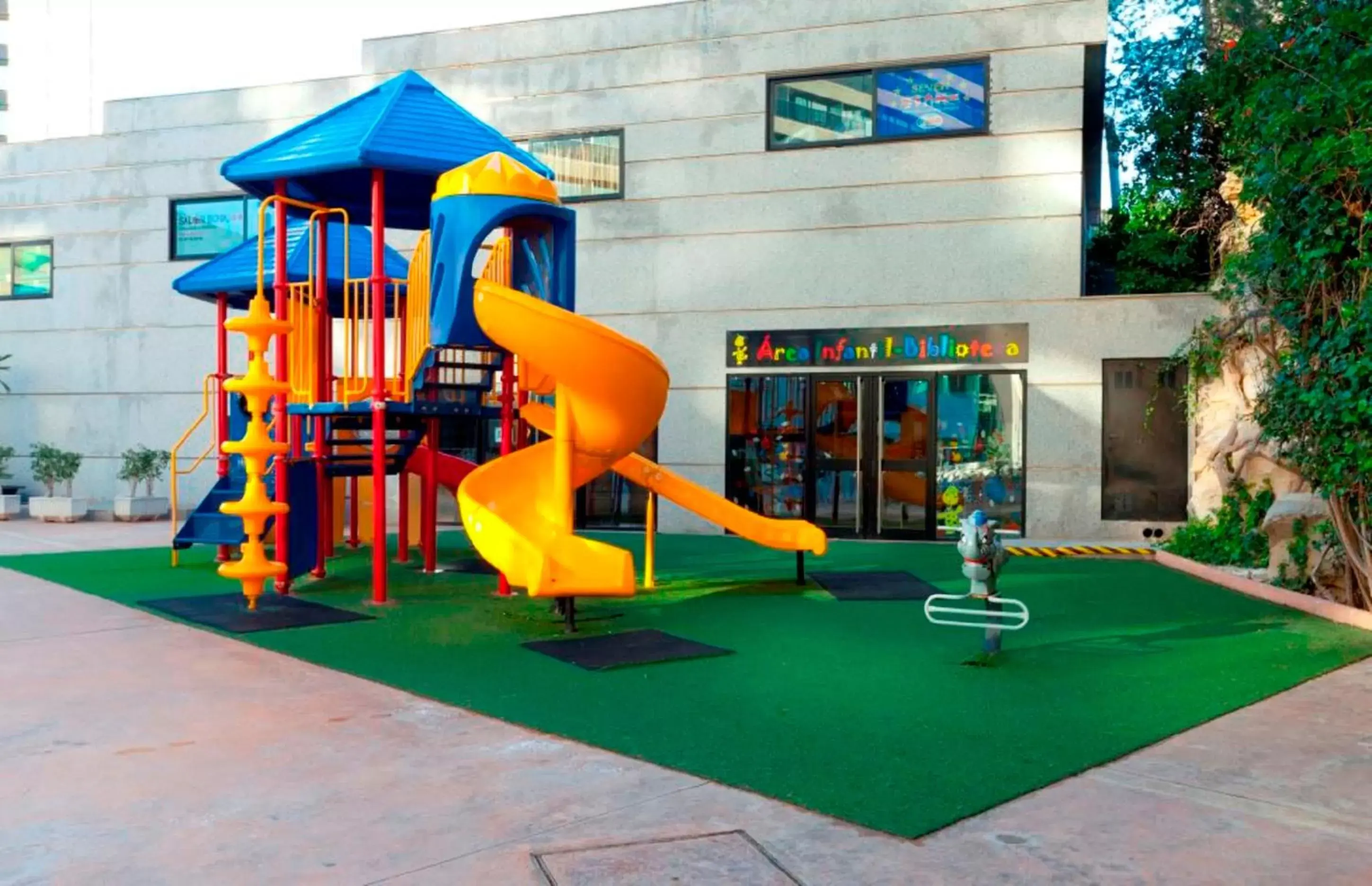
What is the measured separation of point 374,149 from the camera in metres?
9.02

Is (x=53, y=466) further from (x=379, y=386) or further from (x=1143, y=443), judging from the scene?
(x=1143, y=443)

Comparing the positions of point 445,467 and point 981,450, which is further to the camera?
point 981,450

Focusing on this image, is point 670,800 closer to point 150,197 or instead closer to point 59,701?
point 59,701

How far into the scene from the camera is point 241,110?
17922mm

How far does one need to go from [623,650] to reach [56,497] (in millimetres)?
13759

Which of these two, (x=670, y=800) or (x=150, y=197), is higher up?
(x=150, y=197)

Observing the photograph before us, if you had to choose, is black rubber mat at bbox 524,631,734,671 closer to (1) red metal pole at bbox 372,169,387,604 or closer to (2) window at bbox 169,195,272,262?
(1) red metal pole at bbox 372,169,387,604

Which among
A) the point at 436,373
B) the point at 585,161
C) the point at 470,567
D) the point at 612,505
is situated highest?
the point at 585,161

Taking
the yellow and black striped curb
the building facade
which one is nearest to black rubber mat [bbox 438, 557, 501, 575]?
the building facade

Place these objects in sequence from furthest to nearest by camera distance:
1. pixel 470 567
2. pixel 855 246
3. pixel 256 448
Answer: pixel 855 246
pixel 470 567
pixel 256 448

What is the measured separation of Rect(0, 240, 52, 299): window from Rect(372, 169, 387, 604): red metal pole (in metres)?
12.6

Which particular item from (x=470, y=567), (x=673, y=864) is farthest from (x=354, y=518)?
(x=673, y=864)

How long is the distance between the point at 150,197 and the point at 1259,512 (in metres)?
16.7

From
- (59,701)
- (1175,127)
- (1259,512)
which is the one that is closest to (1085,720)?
(59,701)
